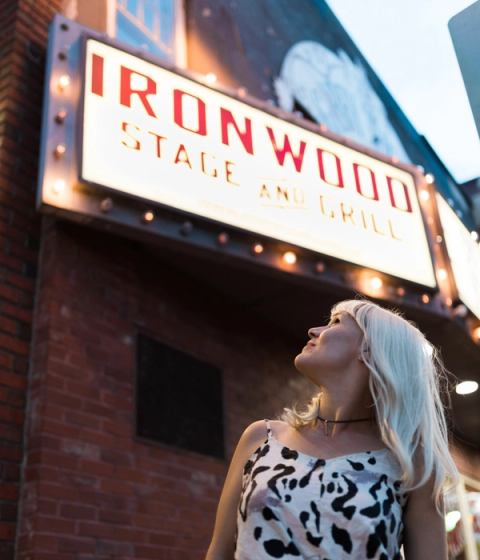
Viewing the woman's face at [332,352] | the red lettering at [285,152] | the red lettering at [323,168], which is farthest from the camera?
the red lettering at [323,168]

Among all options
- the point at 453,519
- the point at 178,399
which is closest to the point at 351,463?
the point at 178,399

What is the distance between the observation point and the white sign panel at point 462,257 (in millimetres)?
6188

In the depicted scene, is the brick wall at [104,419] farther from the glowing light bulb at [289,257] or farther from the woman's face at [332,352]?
the woman's face at [332,352]

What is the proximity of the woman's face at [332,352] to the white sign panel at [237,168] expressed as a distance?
2.21 m

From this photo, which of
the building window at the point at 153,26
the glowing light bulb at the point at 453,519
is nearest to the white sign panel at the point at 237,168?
the building window at the point at 153,26

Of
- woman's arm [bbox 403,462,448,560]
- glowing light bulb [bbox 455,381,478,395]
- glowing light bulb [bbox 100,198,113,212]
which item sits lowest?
woman's arm [bbox 403,462,448,560]

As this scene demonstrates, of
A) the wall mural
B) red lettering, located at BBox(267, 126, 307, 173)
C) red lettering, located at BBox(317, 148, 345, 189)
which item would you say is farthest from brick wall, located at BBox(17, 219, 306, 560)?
the wall mural

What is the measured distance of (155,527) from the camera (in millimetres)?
4160

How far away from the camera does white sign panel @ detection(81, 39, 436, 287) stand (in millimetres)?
4098

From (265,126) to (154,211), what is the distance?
1.52 meters

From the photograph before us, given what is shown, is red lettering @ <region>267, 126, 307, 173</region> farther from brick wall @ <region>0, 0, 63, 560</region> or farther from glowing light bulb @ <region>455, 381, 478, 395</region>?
glowing light bulb @ <region>455, 381, 478, 395</region>

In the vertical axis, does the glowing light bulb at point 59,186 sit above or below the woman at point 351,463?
above

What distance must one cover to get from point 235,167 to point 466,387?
4.24 m

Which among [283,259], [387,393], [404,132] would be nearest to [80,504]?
[283,259]
